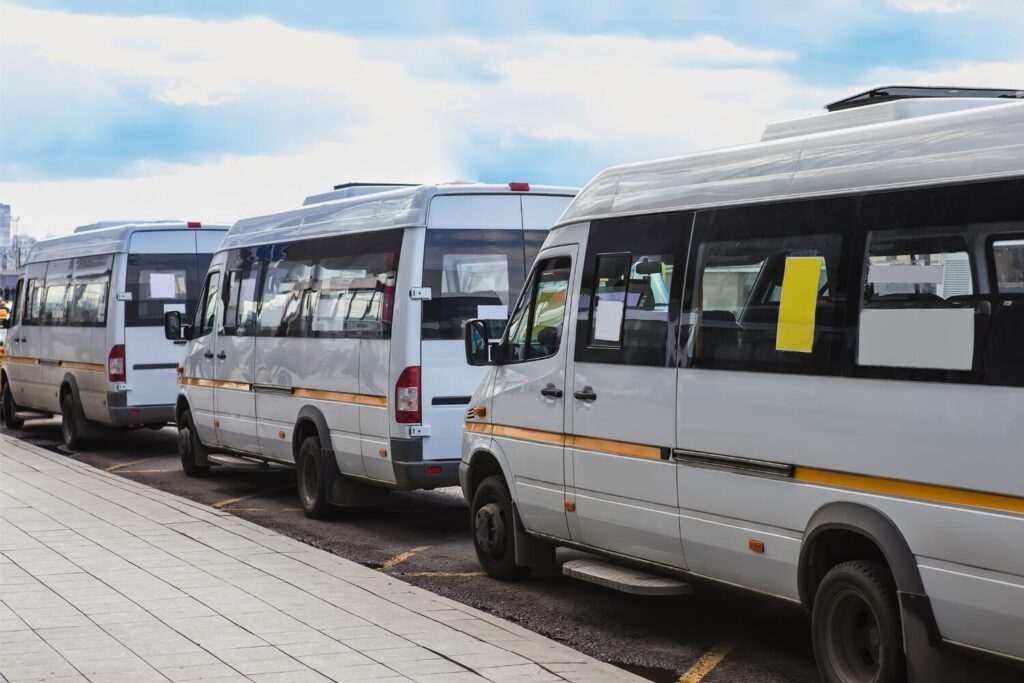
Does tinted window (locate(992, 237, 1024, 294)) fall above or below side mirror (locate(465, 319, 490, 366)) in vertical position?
above

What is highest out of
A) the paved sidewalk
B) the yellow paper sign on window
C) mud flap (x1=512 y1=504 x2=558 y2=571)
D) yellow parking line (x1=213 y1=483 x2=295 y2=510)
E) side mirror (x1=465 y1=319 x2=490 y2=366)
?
the yellow paper sign on window

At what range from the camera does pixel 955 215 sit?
589cm

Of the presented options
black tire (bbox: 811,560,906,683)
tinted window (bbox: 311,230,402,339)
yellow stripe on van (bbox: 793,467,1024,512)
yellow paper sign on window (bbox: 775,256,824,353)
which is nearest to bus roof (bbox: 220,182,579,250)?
tinted window (bbox: 311,230,402,339)

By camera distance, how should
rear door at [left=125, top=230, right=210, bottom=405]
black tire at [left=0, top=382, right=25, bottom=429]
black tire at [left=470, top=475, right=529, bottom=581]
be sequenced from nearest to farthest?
black tire at [left=470, top=475, right=529, bottom=581]
rear door at [left=125, top=230, right=210, bottom=405]
black tire at [left=0, top=382, right=25, bottom=429]

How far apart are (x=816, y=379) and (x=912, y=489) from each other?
0.76 m

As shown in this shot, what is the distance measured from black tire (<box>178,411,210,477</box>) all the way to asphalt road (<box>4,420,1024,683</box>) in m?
1.06

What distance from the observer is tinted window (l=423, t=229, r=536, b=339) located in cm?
1112

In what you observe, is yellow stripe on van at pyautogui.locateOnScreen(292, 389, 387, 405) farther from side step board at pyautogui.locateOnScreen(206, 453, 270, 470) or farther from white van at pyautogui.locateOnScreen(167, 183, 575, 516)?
side step board at pyautogui.locateOnScreen(206, 453, 270, 470)

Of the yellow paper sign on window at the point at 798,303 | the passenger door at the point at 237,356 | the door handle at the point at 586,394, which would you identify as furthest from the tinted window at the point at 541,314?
the passenger door at the point at 237,356

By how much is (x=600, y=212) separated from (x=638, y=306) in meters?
0.83

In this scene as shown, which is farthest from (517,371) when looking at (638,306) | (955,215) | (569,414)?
(955,215)

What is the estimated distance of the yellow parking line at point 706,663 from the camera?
7164 mm

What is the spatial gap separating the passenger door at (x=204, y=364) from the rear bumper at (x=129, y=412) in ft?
7.26

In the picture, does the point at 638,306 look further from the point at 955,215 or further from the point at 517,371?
the point at 955,215
